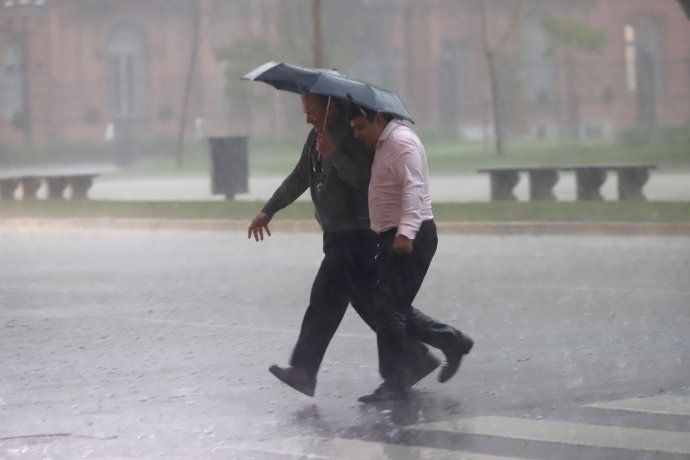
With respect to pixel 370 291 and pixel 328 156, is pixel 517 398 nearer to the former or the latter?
pixel 370 291

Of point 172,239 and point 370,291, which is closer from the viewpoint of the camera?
point 370,291

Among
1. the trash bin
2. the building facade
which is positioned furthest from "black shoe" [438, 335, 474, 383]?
the building facade

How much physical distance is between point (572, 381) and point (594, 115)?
50.4 meters

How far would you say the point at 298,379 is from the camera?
7.29 m

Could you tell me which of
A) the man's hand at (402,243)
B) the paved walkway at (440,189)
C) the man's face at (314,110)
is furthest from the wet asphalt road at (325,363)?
the paved walkway at (440,189)

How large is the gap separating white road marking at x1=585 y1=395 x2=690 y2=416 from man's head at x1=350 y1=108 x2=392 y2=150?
67.0 inches

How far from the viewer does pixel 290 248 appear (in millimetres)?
16797

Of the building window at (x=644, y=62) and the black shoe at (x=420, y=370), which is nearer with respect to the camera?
the black shoe at (x=420, y=370)

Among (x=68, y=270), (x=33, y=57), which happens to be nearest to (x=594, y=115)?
(x=33, y=57)

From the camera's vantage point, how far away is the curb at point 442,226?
1725 centimetres

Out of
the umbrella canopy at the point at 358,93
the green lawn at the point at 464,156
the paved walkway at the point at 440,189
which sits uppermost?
the umbrella canopy at the point at 358,93

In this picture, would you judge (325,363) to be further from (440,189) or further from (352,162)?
(440,189)

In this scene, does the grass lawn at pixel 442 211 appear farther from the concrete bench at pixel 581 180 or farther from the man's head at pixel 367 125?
the man's head at pixel 367 125

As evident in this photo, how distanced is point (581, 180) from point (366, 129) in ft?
50.9
